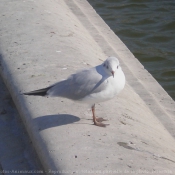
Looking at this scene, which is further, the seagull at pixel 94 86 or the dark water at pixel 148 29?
the dark water at pixel 148 29

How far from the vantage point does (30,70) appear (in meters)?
4.70

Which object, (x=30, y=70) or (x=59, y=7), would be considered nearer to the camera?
(x=30, y=70)

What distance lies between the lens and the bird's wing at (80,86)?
154 inches

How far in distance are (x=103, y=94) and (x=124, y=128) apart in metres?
0.30

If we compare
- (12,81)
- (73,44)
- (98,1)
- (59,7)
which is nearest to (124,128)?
(12,81)

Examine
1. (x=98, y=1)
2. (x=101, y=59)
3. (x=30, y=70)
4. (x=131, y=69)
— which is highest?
(x=30, y=70)

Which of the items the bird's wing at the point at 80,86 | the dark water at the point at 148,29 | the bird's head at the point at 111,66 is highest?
the bird's head at the point at 111,66

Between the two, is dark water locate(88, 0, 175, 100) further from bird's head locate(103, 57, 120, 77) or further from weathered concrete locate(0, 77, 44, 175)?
bird's head locate(103, 57, 120, 77)

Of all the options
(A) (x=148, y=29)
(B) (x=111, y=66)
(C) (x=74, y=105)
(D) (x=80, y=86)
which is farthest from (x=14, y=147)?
(A) (x=148, y=29)

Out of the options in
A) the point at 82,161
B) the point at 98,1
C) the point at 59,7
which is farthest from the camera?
the point at 98,1

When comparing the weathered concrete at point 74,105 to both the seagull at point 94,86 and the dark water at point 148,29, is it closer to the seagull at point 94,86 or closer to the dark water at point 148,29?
the seagull at point 94,86

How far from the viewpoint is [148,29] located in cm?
888

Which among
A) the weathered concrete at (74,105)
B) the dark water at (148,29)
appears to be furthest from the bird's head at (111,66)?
the dark water at (148,29)

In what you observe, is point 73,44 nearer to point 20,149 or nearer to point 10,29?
point 10,29
